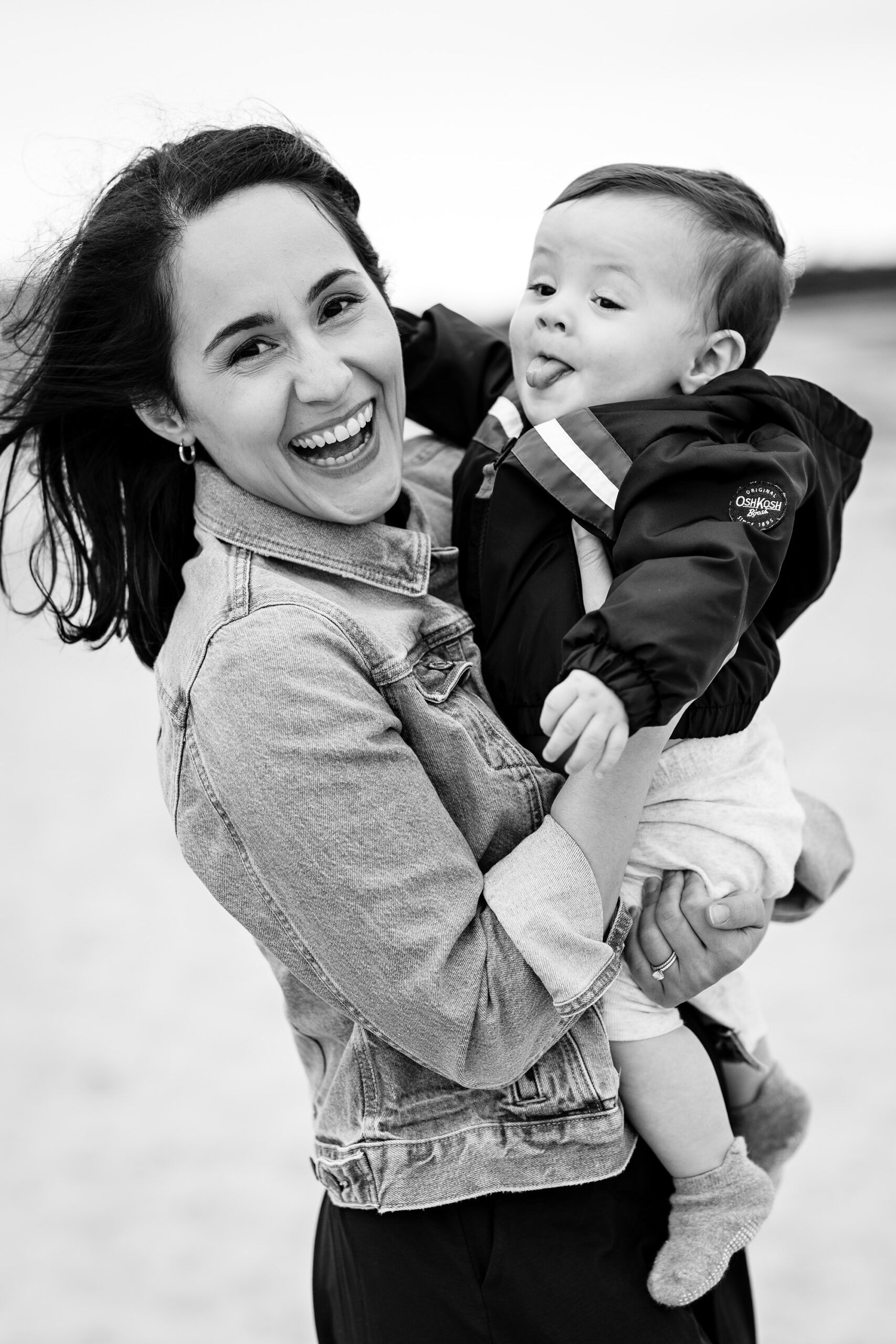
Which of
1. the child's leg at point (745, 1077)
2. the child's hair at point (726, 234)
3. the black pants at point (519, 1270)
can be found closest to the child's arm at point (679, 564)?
the child's hair at point (726, 234)

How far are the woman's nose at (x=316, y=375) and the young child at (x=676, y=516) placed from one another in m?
0.21

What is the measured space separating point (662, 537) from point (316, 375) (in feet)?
1.32

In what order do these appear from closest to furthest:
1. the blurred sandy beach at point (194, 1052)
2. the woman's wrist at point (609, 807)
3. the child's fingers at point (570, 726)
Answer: the child's fingers at point (570, 726) → the woman's wrist at point (609, 807) → the blurred sandy beach at point (194, 1052)

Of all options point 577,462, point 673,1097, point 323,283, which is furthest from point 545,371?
point 673,1097

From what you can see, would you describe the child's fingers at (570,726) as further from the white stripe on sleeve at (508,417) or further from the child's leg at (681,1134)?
the white stripe on sleeve at (508,417)

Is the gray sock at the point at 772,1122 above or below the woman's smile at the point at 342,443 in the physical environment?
below

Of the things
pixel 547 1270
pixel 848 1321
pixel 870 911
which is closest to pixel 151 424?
pixel 547 1270

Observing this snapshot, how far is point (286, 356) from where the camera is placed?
1.40 metres

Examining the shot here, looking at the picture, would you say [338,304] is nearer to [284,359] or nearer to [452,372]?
[284,359]

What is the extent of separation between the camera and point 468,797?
52.3 inches

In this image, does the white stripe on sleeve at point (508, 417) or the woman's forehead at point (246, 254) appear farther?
the white stripe on sleeve at point (508, 417)

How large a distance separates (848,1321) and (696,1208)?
200 cm

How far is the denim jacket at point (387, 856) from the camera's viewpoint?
47.7 inches

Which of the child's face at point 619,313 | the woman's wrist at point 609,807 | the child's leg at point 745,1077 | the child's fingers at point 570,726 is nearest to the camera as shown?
the child's fingers at point 570,726
